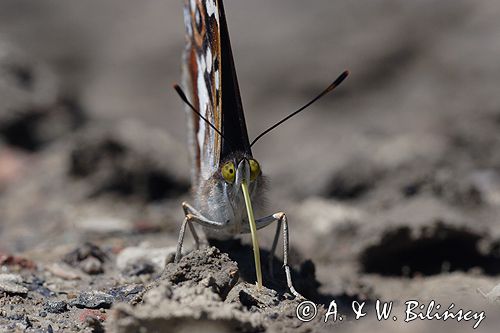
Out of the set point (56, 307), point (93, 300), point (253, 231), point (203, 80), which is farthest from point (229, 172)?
point (56, 307)

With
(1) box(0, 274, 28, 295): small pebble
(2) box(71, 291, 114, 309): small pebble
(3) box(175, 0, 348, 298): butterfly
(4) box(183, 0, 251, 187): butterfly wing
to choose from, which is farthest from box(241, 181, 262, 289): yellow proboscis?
(1) box(0, 274, 28, 295): small pebble

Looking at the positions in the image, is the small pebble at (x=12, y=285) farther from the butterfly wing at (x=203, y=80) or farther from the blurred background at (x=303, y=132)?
the butterfly wing at (x=203, y=80)

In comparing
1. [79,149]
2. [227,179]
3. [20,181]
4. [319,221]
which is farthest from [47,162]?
[227,179]

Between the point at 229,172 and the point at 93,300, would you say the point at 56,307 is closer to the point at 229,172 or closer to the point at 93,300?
the point at 93,300

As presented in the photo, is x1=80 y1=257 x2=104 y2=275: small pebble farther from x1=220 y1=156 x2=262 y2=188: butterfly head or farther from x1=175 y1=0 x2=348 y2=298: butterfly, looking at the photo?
x1=220 y1=156 x2=262 y2=188: butterfly head

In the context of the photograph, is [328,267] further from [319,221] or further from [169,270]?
[169,270]

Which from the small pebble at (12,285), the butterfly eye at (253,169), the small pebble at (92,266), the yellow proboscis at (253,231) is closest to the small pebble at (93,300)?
the small pebble at (12,285)

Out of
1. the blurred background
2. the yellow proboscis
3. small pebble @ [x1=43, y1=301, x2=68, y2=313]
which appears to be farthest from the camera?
the blurred background
